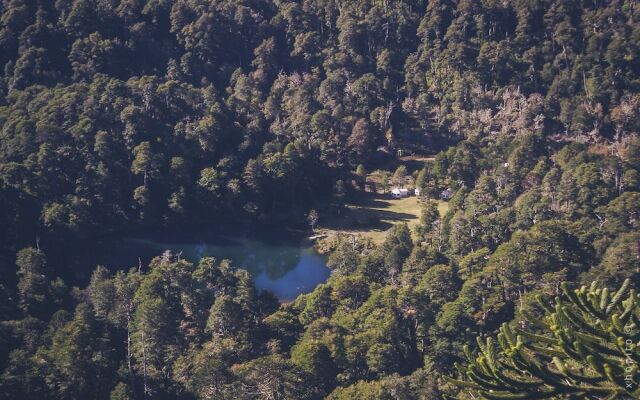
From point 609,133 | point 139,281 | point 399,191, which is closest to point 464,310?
point 139,281

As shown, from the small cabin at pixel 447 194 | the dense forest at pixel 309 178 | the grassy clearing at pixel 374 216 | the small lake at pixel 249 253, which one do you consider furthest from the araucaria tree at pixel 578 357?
the small cabin at pixel 447 194

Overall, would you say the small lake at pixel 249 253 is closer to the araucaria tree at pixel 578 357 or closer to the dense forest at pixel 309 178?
the dense forest at pixel 309 178

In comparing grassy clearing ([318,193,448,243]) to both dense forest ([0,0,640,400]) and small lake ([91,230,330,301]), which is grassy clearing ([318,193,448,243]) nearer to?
dense forest ([0,0,640,400])

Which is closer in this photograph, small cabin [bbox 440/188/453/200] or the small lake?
the small lake

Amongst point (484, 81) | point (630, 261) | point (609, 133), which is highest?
point (484, 81)

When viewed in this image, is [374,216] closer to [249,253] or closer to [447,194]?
[447,194]

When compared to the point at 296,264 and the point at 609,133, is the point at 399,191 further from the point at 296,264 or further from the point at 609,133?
the point at 609,133

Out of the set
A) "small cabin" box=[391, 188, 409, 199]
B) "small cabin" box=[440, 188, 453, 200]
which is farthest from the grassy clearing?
"small cabin" box=[440, 188, 453, 200]

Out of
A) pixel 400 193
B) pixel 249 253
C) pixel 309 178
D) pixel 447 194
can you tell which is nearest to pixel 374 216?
pixel 400 193
